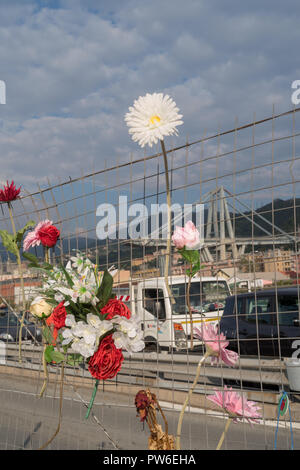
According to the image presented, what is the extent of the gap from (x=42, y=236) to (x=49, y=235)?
5 centimetres

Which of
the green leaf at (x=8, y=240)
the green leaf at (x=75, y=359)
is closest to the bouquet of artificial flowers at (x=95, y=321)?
the green leaf at (x=75, y=359)

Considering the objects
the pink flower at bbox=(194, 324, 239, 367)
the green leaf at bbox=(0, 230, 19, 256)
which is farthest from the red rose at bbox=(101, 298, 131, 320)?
the green leaf at bbox=(0, 230, 19, 256)

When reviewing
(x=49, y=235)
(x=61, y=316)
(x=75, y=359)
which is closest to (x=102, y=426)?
A: (x=75, y=359)

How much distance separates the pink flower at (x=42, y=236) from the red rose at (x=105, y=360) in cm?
106

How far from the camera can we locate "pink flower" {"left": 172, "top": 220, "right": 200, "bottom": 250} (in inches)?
65.9

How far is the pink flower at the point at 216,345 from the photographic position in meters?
1.53

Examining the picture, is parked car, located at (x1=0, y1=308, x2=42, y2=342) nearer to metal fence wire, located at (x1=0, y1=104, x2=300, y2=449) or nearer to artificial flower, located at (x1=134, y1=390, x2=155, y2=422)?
metal fence wire, located at (x1=0, y1=104, x2=300, y2=449)

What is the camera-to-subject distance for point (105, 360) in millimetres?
A: 1467

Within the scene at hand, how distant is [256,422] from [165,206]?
31.9 inches

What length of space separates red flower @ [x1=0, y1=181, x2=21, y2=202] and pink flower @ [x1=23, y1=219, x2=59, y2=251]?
1.32ft

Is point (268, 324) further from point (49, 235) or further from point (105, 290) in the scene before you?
point (105, 290)

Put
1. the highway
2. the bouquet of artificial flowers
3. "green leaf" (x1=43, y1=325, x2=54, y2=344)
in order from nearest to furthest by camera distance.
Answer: the bouquet of artificial flowers, the highway, "green leaf" (x1=43, y1=325, x2=54, y2=344)

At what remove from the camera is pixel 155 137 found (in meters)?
1.60
